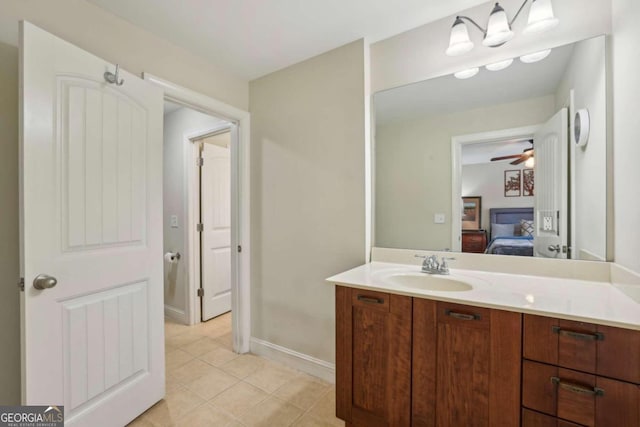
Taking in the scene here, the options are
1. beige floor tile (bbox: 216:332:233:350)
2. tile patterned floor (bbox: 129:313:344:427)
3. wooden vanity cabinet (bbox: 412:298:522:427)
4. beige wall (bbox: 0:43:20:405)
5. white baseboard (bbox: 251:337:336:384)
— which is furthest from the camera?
beige floor tile (bbox: 216:332:233:350)

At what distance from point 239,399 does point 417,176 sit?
72.7 inches

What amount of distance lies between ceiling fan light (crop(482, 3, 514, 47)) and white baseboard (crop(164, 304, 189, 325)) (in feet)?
11.2

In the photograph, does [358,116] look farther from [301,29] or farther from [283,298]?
[283,298]

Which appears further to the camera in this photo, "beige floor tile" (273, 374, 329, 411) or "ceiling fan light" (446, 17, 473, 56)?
"beige floor tile" (273, 374, 329, 411)

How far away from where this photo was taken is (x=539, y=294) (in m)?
1.17

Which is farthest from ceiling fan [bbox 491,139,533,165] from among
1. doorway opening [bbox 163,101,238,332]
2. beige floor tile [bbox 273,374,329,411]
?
doorway opening [bbox 163,101,238,332]

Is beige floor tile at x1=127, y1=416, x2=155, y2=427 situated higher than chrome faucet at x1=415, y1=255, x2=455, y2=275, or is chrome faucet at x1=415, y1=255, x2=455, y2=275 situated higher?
chrome faucet at x1=415, y1=255, x2=455, y2=275

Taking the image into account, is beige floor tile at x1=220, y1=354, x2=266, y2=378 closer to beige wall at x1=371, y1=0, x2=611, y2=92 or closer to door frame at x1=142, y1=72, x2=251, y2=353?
door frame at x1=142, y1=72, x2=251, y2=353

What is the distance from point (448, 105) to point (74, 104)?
2.00 metres

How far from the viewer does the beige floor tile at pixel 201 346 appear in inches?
94.8

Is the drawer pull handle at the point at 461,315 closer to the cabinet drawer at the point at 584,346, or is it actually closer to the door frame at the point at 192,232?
the cabinet drawer at the point at 584,346

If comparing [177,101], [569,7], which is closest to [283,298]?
[177,101]

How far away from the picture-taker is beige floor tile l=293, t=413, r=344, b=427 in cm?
158

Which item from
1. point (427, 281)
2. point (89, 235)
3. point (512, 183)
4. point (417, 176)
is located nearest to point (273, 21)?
point (417, 176)
